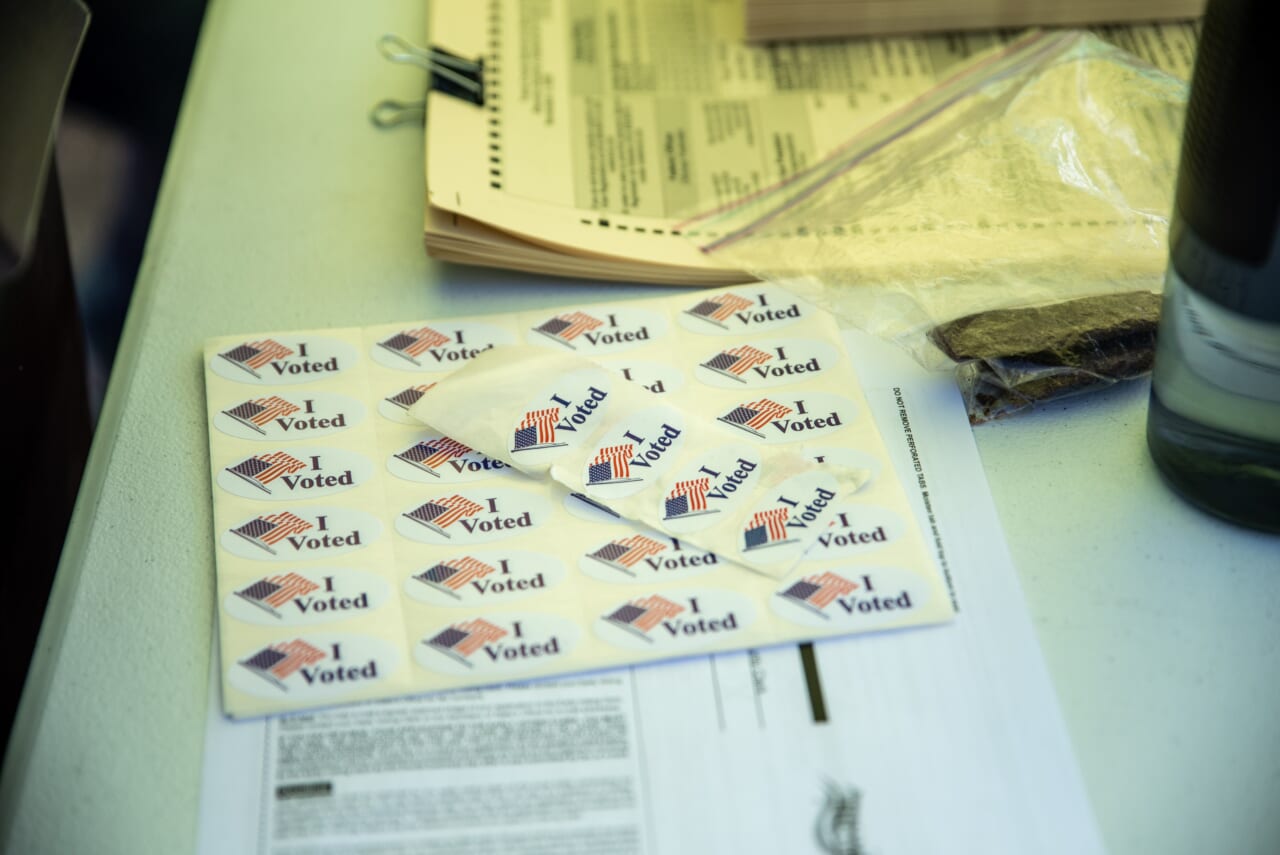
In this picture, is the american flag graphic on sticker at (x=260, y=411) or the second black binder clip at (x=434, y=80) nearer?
the american flag graphic on sticker at (x=260, y=411)

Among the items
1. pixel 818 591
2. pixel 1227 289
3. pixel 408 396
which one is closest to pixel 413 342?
pixel 408 396

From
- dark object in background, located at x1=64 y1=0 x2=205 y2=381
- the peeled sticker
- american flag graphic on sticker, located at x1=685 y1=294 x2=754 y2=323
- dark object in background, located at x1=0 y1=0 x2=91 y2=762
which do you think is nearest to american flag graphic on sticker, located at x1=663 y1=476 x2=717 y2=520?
the peeled sticker

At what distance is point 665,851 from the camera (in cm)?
41

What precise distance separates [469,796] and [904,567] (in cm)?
20

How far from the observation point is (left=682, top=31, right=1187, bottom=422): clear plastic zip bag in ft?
1.77

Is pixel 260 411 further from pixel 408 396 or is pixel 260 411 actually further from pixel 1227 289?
pixel 1227 289

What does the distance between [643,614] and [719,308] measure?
187 mm

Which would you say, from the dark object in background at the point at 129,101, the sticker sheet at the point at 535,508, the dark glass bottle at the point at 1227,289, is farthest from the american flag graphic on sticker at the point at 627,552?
the dark object in background at the point at 129,101

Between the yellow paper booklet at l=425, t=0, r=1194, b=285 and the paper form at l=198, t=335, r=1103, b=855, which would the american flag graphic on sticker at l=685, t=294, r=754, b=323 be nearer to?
the yellow paper booklet at l=425, t=0, r=1194, b=285

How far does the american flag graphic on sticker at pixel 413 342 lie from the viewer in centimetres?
58

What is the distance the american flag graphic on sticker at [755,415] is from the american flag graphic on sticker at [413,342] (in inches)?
5.9

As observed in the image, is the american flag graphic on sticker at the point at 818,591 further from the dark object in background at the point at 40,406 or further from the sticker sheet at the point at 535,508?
the dark object in background at the point at 40,406

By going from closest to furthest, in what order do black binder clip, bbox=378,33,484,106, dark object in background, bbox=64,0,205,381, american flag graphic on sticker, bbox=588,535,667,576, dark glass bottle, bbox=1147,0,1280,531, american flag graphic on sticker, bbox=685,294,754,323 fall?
dark glass bottle, bbox=1147,0,1280,531
american flag graphic on sticker, bbox=588,535,667,576
american flag graphic on sticker, bbox=685,294,754,323
black binder clip, bbox=378,33,484,106
dark object in background, bbox=64,0,205,381

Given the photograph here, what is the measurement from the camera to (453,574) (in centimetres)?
49
